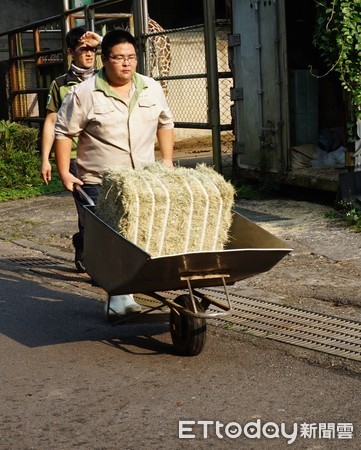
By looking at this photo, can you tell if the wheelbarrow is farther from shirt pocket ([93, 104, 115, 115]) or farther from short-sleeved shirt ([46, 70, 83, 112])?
short-sleeved shirt ([46, 70, 83, 112])

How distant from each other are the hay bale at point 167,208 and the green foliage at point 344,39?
435cm

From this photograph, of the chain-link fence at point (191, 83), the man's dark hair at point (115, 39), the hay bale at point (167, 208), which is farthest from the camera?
the chain-link fence at point (191, 83)

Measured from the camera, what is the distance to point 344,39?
10250 mm

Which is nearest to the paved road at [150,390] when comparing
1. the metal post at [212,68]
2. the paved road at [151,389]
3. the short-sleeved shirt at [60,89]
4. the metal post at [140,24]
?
the paved road at [151,389]

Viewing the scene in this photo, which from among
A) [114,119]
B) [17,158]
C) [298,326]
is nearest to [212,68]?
[17,158]

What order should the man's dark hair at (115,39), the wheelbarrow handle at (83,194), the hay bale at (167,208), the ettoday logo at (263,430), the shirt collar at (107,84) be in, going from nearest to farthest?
the ettoday logo at (263,430)
the hay bale at (167,208)
the wheelbarrow handle at (83,194)
the man's dark hair at (115,39)
the shirt collar at (107,84)

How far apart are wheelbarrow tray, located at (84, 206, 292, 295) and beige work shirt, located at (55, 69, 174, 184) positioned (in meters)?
0.86

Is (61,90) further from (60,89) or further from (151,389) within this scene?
(151,389)

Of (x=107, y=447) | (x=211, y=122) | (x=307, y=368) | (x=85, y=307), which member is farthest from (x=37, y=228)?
(x=107, y=447)

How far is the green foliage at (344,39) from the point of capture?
403 inches

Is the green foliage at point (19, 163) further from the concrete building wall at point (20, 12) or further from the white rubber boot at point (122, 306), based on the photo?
the concrete building wall at point (20, 12)

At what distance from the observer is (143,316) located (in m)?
6.60

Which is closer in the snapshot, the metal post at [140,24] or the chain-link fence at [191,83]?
the metal post at [140,24]

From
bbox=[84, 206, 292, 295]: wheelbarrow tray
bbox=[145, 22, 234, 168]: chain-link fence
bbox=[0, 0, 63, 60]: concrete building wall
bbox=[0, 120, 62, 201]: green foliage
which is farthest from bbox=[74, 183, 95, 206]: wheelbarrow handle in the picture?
bbox=[0, 0, 63, 60]: concrete building wall
